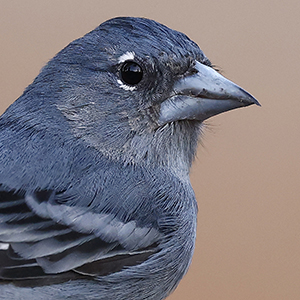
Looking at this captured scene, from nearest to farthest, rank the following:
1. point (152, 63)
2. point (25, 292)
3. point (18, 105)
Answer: point (25, 292) → point (152, 63) → point (18, 105)

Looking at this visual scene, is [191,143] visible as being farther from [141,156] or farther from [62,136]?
[62,136]

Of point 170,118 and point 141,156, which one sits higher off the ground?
point 170,118

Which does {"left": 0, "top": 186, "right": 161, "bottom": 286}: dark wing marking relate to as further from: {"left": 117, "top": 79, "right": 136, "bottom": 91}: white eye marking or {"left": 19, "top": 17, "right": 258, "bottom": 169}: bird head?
{"left": 117, "top": 79, "right": 136, "bottom": 91}: white eye marking

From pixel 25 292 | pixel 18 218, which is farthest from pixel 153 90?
pixel 25 292

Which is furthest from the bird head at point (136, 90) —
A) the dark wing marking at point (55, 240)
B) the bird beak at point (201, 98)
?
the dark wing marking at point (55, 240)

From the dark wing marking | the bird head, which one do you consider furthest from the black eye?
the dark wing marking

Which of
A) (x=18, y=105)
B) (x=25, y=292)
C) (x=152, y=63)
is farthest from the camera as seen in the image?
(x=18, y=105)

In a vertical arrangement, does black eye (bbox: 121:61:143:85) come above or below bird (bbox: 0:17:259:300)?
above
